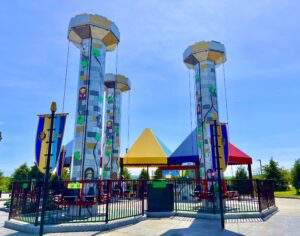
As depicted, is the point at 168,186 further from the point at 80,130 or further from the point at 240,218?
the point at 80,130

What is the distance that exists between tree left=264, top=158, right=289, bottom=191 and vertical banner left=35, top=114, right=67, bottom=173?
112 feet

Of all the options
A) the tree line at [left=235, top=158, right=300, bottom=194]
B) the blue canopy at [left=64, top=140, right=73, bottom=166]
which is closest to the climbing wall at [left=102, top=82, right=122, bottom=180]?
the blue canopy at [left=64, top=140, right=73, bottom=166]

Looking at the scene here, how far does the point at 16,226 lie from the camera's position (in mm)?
9438

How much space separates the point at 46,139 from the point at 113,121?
55.0 ft

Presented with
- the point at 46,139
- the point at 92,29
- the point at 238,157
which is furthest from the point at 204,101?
the point at 46,139

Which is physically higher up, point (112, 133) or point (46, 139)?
point (112, 133)

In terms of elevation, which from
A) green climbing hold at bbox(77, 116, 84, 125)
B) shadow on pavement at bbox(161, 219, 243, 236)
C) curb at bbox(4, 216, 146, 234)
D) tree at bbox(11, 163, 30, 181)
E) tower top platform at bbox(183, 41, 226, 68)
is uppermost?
tower top platform at bbox(183, 41, 226, 68)

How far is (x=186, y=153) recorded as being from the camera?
22578mm

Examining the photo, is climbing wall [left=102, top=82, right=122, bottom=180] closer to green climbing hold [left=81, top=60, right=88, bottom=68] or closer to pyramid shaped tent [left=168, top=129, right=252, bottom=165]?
pyramid shaped tent [left=168, top=129, right=252, bottom=165]


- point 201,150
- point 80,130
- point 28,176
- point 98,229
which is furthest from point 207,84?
point 28,176

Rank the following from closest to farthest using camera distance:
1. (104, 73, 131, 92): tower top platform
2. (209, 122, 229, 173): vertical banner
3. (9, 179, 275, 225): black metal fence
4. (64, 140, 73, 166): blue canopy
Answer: (9, 179, 275, 225): black metal fence → (209, 122, 229, 173): vertical banner → (64, 140, 73, 166): blue canopy → (104, 73, 131, 92): tower top platform

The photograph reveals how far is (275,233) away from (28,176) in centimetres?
3416

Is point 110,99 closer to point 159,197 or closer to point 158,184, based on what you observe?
point 158,184

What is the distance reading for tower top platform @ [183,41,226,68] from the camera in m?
17.1
